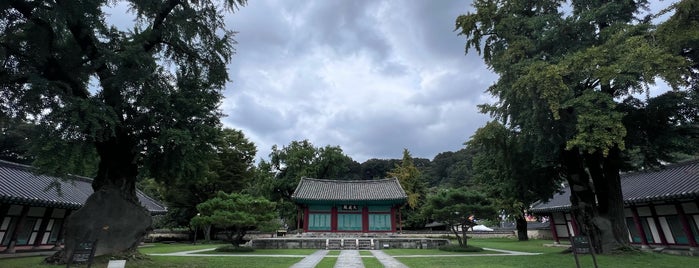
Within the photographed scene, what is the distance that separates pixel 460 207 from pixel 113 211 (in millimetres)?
14696

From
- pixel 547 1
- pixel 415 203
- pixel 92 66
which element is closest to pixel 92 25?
pixel 92 66

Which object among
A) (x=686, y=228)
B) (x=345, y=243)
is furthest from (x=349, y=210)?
(x=686, y=228)

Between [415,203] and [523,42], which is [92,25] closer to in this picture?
[523,42]

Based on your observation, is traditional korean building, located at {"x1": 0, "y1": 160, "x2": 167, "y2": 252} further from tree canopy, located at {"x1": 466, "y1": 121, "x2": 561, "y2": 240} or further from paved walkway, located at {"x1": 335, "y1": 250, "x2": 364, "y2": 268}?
tree canopy, located at {"x1": 466, "y1": 121, "x2": 561, "y2": 240}

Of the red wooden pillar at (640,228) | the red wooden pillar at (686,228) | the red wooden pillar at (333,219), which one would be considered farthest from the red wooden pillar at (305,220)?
the red wooden pillar at (686,228)

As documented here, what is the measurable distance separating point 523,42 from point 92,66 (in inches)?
541

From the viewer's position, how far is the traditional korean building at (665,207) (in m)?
14.6

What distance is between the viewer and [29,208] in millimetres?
16109

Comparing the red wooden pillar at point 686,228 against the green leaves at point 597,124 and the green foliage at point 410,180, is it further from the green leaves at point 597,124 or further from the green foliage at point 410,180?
the green foliage at point 410,180

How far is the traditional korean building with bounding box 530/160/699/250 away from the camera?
1456 centimetres

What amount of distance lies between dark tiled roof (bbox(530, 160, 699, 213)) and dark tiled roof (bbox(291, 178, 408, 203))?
1192cm

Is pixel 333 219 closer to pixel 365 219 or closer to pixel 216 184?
pixel 365 219

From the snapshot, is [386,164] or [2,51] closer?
[2,51]

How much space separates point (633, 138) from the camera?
492 inches
